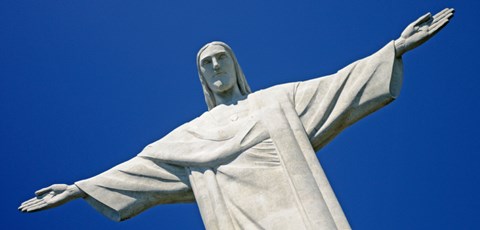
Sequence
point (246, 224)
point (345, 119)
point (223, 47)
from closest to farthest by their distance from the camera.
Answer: point (246, 224) → point (345, 119) → point (223, 47)

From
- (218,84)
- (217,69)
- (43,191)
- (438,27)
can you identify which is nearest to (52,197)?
(43,191)

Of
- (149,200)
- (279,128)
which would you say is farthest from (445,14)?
(149,200)

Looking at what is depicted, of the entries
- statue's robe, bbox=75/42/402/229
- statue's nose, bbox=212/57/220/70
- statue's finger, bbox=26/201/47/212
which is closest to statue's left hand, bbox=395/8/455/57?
statue's robe, bbox=75/42/402/229

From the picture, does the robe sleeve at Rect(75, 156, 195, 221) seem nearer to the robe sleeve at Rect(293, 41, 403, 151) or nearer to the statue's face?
the statue's face

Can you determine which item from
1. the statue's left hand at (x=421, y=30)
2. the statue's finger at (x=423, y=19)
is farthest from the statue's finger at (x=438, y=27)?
the statue's finger at (x=423, y=19)

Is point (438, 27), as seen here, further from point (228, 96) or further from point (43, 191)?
point (43, 191)

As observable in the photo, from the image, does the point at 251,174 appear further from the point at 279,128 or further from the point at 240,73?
the point at 240,73
